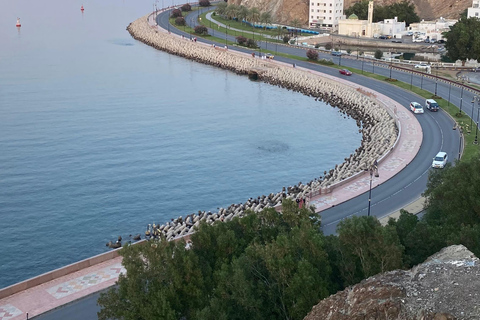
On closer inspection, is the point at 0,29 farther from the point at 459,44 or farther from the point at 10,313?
the point at 10,313

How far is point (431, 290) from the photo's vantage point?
61.9 ft

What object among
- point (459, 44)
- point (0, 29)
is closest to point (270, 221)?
point (459, 44)

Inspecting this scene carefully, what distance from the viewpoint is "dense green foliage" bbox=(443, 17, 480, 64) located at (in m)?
96.5

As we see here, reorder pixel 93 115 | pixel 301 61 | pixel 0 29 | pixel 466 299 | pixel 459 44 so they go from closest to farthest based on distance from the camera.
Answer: pixel 466 299, pixel 93 115, pixel 459 44, pixel 301 61, pixel 0 29

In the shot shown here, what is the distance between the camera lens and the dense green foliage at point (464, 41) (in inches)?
3799

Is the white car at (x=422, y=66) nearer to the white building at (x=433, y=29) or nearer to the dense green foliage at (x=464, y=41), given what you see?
the dense green foliage at (x=464, y=41)

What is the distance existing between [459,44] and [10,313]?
270 feet

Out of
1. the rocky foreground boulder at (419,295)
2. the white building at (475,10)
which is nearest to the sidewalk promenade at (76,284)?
the rocky foreground boulder at (419,295)

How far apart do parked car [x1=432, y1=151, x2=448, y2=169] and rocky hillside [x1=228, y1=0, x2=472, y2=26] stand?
10098 cm

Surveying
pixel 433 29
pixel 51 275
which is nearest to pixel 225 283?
pixel 51 275

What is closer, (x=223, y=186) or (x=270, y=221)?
(x=270, y=221)

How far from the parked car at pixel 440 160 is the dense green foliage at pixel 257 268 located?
21925mm

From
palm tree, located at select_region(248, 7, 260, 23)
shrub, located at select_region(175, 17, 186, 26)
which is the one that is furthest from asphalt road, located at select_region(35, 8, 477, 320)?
shrub, located at select_region(175, 17, 186, 26)

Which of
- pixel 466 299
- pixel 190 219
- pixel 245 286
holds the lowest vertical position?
pixel 190 219
